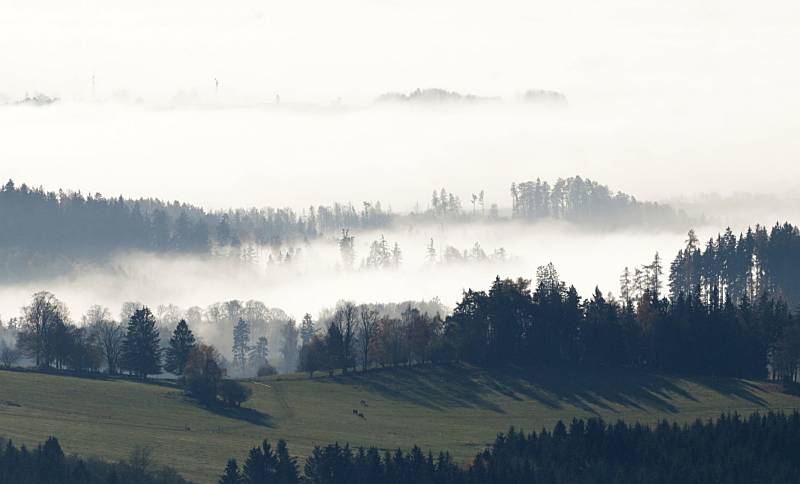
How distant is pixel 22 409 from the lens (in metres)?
175

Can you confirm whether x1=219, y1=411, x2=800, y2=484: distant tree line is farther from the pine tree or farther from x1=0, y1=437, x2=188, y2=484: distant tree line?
x1=0, y1=437, x2=188, y2=484: distant tree line

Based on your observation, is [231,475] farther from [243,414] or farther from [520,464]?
[243,414]

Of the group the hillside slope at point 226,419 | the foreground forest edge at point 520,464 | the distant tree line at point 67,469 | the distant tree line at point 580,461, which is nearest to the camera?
the distant tree line at point 67,469

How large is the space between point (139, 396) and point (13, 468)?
2109 inches

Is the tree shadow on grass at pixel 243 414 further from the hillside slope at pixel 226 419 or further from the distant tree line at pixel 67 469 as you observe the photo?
the distant tree line at pixel 67 469

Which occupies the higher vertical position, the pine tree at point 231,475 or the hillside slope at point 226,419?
the hillside slope at point 226,419

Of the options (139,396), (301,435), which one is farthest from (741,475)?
(139,396)

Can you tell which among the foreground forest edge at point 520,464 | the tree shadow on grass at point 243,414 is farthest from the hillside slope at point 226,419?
the foreground forest edge at point 520,464

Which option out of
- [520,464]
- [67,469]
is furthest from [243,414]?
[520,464]

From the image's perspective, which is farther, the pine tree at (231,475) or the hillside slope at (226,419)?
the hillside slope at (226,419)

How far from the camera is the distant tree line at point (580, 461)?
14262 centimetres

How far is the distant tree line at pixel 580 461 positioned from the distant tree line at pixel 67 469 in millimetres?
7176

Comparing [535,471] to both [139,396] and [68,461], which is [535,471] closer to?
[68,461]

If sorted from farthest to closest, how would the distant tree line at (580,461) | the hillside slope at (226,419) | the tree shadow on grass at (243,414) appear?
the tree shadow on grass at (243,414) < the hillside slope at (226,419) < the distant tree line at (580,461)
